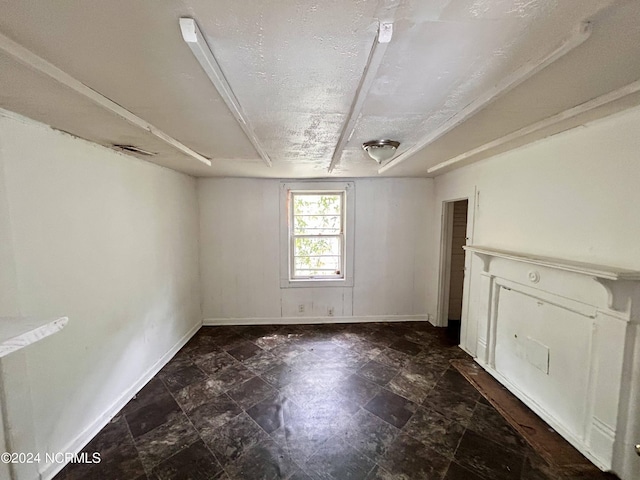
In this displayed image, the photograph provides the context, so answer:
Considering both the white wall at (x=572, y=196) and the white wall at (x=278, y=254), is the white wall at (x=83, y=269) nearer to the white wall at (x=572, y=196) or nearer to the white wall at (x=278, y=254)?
the white wall at (x=278, y=254)

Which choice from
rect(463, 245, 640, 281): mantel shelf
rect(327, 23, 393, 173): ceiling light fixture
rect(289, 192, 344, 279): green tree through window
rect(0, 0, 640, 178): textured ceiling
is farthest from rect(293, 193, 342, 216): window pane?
rect(463, 245, 640, 281): mantel shelf

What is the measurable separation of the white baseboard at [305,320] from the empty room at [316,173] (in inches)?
24.0

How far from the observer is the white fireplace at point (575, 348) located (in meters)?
1.51

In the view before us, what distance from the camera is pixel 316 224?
409cm

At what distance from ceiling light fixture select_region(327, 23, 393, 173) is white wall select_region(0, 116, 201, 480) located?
191 cm

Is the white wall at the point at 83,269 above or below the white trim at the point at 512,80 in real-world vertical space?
below

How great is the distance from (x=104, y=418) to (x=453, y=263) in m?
4.36

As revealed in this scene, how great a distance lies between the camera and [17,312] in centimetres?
145

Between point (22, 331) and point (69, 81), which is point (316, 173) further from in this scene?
point (22, 331)

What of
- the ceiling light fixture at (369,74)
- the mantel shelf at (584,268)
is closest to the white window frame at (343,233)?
the ceiling light fixture at (369,74)

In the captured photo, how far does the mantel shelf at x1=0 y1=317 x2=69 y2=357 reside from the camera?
88 centimetres

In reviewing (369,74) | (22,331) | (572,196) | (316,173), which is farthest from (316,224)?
(22,331)

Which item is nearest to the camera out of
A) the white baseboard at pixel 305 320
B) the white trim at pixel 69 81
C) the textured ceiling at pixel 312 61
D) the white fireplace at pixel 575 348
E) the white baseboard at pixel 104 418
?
the textured ceiling at pixel 312 61

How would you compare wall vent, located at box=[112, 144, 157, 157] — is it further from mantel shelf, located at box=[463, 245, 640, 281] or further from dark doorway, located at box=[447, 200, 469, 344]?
dark doorway, located at box=[447, 200, 469, 344]
